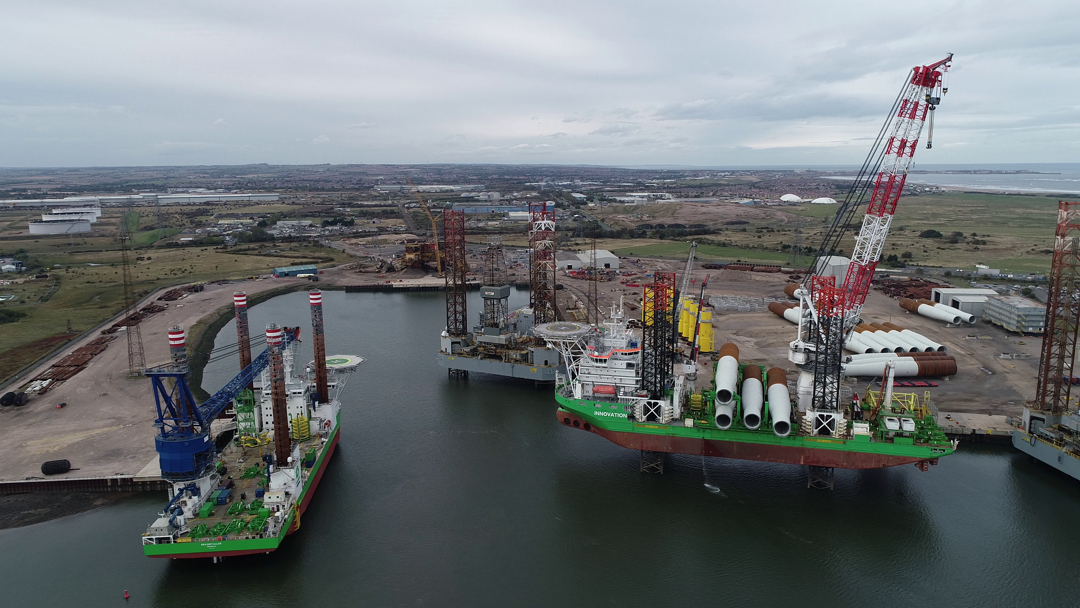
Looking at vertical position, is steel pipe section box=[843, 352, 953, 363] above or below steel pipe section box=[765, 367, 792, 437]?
below

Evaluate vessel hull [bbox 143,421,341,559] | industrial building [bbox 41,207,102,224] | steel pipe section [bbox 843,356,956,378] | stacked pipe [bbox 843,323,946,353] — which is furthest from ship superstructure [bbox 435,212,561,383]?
industrial building [bbox 41,207,102,224]

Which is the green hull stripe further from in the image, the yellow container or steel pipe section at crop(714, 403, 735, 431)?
the yellow container

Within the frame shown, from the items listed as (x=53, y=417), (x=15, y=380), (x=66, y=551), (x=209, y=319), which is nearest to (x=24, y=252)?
(x=209, y=319)

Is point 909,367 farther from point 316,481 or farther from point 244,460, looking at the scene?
point 244,460

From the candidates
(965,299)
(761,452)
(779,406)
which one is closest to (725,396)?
(779,406)

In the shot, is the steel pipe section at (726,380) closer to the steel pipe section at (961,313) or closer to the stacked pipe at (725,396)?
the stacked pipe at (725,396)

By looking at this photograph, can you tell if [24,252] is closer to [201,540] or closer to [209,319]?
[209,319]
